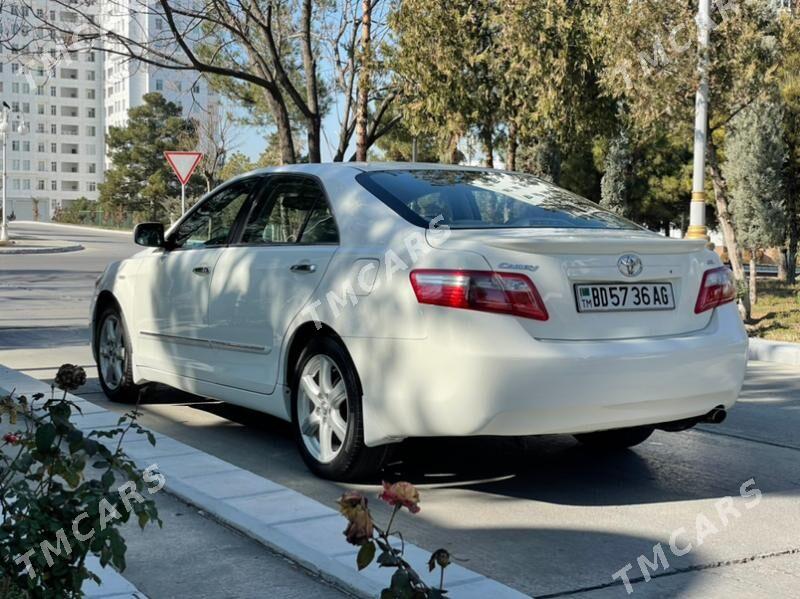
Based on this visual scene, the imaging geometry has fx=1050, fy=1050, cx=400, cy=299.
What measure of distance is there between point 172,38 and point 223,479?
16.7m

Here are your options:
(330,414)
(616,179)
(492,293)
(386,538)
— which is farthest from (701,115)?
(616,179)

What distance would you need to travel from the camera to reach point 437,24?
1717cm

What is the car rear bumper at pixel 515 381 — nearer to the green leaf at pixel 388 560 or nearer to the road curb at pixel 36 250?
the green leaf at pixel 388 560

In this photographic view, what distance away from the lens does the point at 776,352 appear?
450 inches

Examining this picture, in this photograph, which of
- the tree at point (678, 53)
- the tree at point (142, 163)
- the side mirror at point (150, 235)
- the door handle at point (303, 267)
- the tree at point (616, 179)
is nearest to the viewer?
the door handle at point (303, 267)

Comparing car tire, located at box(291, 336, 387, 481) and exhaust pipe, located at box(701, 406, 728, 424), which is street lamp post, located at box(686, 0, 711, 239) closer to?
exhaust pipe, located at box(701, 406, 728, 424)

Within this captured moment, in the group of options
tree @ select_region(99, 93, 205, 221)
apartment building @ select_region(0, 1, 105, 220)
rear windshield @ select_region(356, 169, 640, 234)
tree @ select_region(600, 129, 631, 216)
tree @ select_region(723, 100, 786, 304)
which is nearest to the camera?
rear windshield @ select_region(356, 169, 640, 234)

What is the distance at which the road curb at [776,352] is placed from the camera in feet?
36.9

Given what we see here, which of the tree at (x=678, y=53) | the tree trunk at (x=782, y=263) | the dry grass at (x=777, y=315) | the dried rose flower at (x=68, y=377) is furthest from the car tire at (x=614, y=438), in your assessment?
the tree trunk at (x=782, y=263)

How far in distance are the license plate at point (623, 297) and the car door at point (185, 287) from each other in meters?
2.42

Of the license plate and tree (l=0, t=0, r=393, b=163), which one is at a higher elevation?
tree (l=0, t=0, r=393, b=163)

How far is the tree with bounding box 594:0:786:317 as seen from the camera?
46.9ft

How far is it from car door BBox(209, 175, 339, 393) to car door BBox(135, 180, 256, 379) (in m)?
0.16

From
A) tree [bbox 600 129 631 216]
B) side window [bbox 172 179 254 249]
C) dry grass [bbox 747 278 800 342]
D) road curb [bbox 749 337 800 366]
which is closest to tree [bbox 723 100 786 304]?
dry grass [bbox 747 278 800 342]
